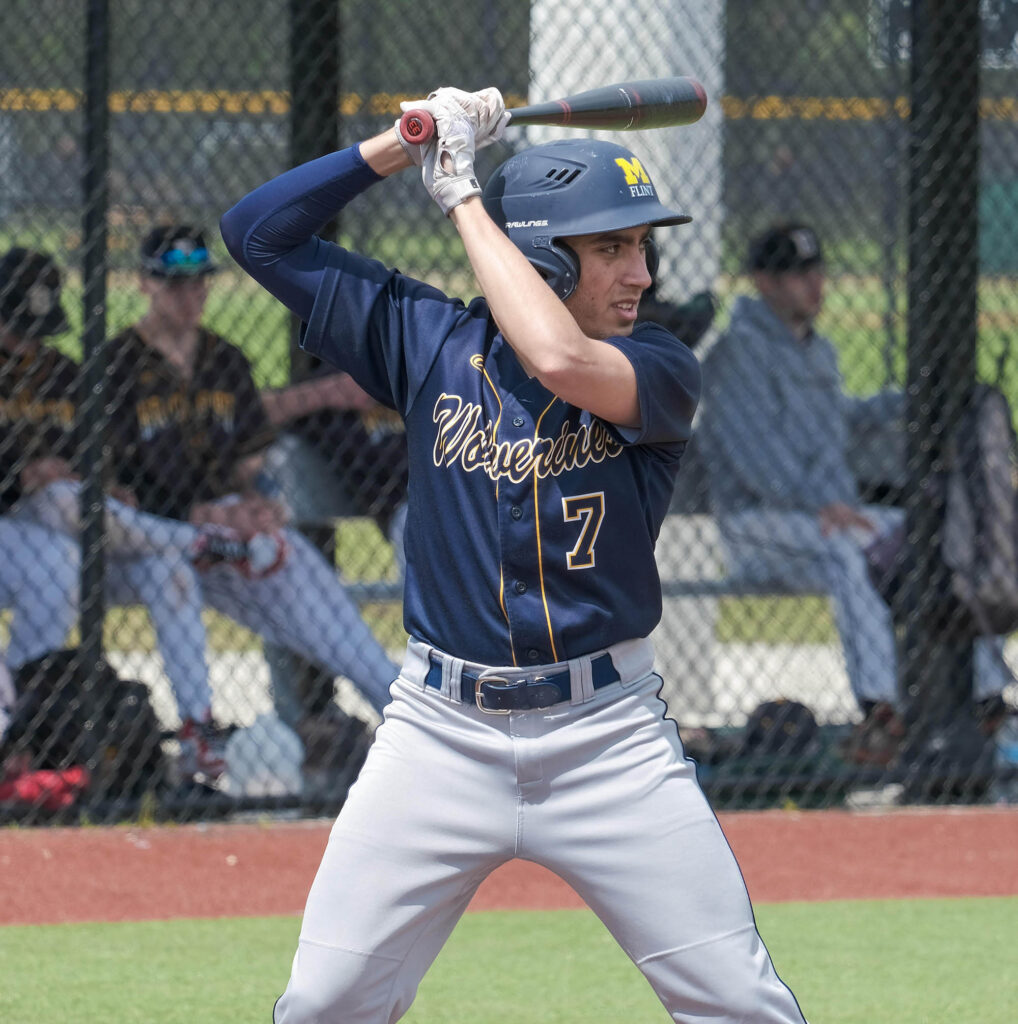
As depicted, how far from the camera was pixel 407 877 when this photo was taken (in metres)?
2.09

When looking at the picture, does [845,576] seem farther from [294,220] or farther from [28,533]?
[294,220]

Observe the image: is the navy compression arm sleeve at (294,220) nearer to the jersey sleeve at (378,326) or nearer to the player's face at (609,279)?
the jersey sleeve at (378,326)

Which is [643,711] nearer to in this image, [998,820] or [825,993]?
[825,993]

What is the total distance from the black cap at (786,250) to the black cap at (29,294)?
2269 mm

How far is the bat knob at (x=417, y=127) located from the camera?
2211mm

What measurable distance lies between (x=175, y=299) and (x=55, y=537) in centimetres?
81

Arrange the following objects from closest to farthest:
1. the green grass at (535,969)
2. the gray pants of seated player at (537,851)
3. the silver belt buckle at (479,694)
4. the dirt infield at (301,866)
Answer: the gray pants of seated player at (537,851), the silver belt buckle at (479,694), the green grass at (535,969), the dirt infield at (301,866)

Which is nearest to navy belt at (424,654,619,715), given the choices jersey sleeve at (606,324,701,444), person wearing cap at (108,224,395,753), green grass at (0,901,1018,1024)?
jersey sleeve at (606,324,701,444)

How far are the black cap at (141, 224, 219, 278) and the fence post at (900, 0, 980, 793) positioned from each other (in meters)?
2.24

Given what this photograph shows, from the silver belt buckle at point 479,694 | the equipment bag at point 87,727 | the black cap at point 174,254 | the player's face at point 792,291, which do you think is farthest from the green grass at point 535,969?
the player's face at point 792,291

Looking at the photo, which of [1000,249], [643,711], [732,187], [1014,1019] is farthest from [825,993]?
[732,187]

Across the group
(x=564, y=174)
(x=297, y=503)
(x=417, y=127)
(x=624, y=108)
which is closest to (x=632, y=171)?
(x=564, y=174)

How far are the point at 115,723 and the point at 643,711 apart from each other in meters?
2.81

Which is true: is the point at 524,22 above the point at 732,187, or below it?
above
